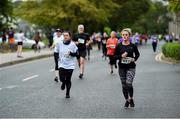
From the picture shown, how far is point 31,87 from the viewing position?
17.1m

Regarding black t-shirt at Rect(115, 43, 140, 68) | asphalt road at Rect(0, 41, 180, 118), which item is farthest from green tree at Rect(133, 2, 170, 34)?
black t-shirt at Rect(115, 43, 140, 68)

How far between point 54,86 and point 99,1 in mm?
57262

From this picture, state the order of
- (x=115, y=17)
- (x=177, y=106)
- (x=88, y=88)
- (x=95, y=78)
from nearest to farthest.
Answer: (x=177, y=106) → (x=88, y=88) → (x=95, y=78) → (x=115, y=17)

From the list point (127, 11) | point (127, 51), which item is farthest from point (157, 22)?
point (127, 51)

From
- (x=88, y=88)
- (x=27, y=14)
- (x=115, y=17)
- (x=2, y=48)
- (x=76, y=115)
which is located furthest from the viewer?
(x=115, y=17)

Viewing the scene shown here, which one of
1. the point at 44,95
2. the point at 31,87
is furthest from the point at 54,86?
the point at 44,95

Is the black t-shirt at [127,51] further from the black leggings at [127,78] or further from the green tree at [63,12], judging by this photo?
the green tree at [63,12]

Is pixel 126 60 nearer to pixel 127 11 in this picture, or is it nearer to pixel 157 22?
pixel 127 11

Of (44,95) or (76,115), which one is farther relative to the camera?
(44,95)

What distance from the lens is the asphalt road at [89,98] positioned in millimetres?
11484

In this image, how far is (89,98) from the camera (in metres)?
14.0

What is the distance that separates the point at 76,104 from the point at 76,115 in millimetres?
1705

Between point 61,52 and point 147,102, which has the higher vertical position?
point 61,52

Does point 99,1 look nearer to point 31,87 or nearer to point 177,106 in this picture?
point 31,87
